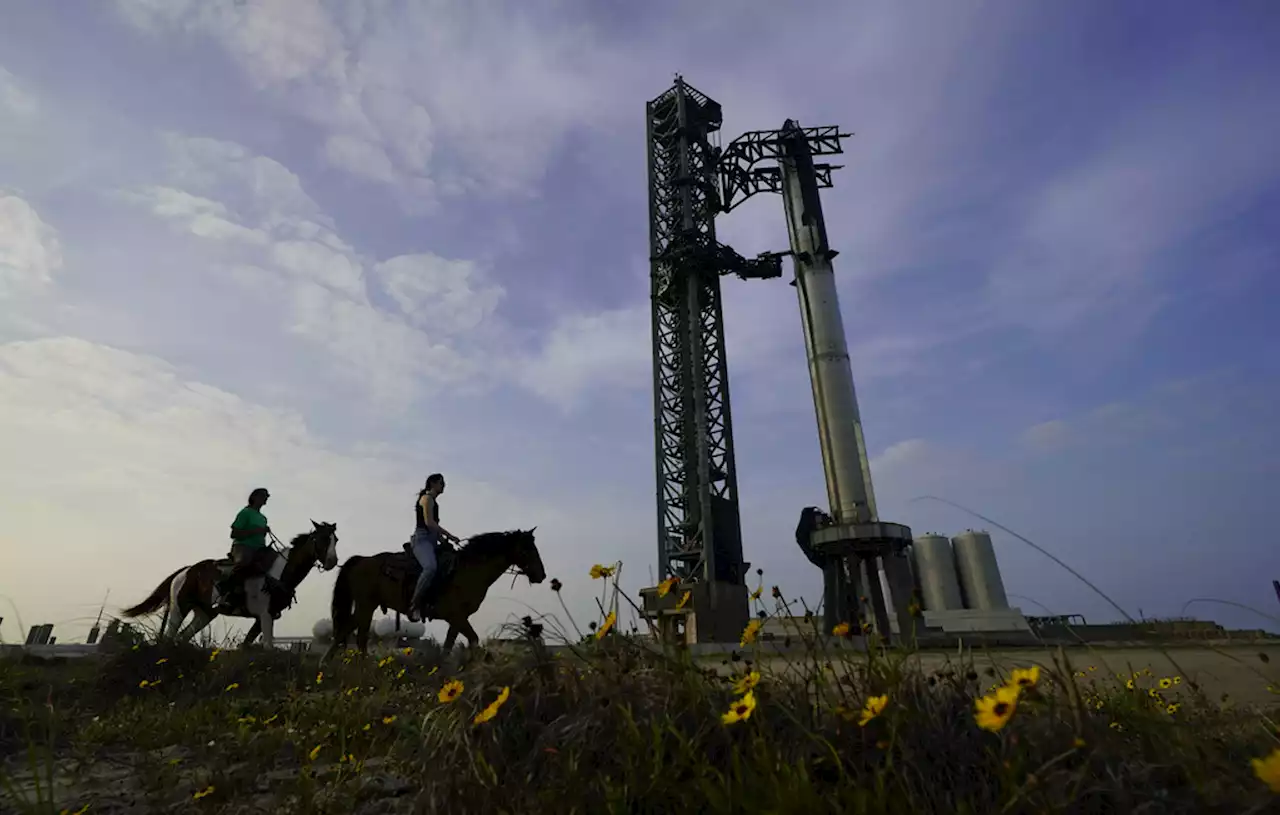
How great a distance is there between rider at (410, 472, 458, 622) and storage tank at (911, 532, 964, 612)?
29231mm

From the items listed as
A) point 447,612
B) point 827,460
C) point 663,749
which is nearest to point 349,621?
point 447,612

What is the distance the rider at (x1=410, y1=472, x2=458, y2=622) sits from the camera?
31.2 feet

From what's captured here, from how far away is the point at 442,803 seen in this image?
258 centimetres

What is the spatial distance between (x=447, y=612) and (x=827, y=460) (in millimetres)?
17707

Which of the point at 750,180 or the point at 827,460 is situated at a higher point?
the point at 750,180

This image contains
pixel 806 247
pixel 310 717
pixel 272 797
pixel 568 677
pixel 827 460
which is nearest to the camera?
pixel 568 677

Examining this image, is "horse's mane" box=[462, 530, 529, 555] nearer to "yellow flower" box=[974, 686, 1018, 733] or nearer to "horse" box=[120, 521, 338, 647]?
"horse" box=[120, 521, 338, 647]

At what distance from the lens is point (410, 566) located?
32.8ft

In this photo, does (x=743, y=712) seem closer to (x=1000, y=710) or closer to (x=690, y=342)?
(x=1000, y=710)

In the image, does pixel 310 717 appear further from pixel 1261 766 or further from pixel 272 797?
pixel 1261 766

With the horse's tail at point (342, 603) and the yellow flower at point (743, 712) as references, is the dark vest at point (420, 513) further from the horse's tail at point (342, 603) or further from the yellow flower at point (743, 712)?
the yellow flower at point (743, 712)

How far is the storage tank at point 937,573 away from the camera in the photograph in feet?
108

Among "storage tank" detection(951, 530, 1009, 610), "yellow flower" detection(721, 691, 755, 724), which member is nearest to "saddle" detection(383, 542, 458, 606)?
"yellow flower" detection(721, 691, 755, 724)

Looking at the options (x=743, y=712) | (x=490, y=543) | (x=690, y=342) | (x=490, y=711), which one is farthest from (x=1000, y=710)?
(x=690, y=342)
